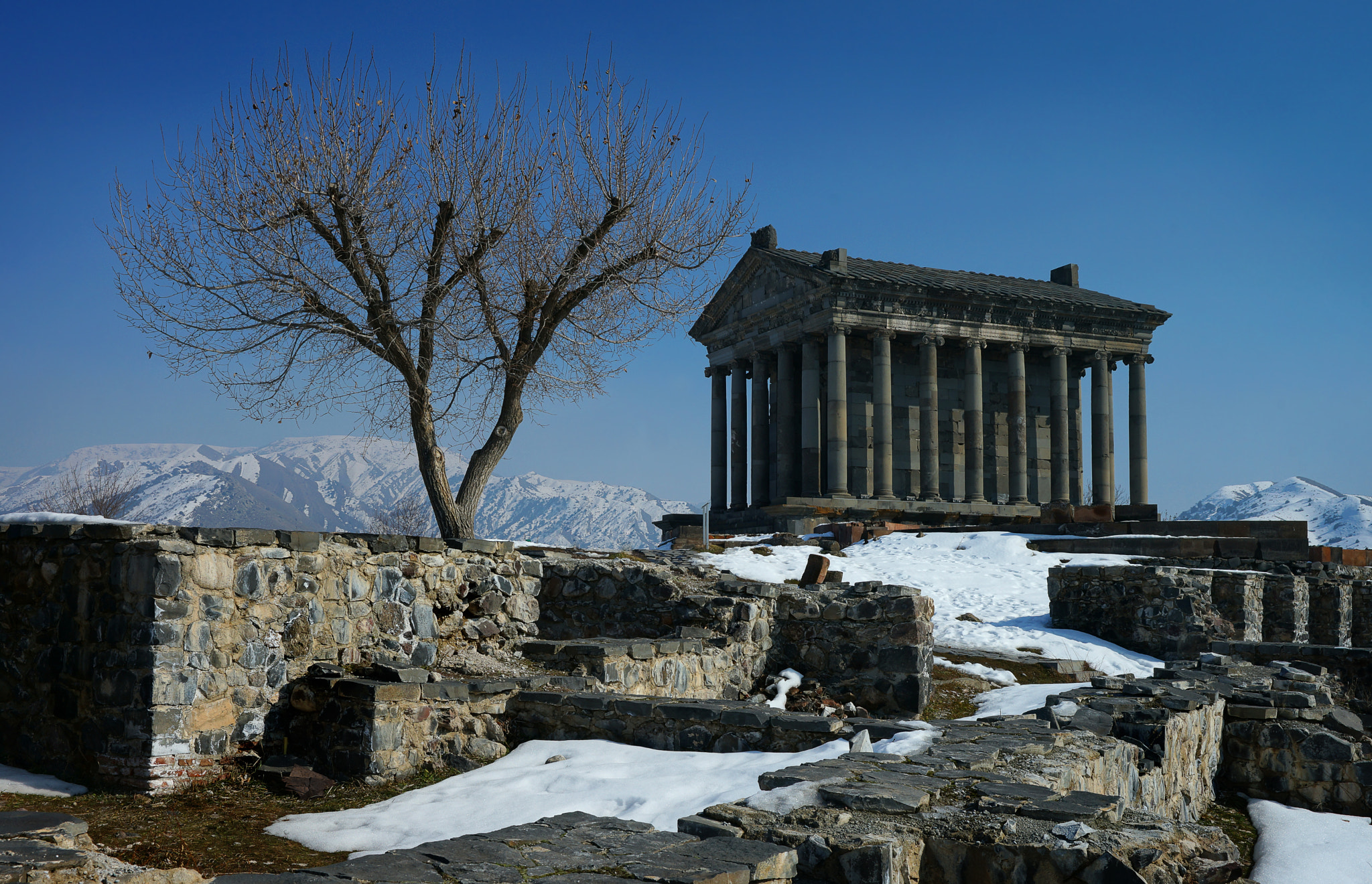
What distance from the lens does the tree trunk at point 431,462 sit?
1562 centimetres

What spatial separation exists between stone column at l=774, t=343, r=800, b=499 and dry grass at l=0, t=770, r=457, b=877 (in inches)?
1169

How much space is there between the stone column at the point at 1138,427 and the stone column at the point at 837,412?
11897 millimetres

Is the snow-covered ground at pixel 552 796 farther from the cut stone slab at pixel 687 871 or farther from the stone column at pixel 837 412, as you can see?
the stone column at pixel 837 412

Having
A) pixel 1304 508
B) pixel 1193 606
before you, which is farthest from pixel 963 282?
pixel 1304 508

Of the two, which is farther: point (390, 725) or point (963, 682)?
point (963, 682)

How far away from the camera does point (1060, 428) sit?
37.9 metres

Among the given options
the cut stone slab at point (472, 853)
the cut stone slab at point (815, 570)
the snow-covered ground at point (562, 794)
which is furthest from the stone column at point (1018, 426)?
the cut stone slab at point (472, 853)

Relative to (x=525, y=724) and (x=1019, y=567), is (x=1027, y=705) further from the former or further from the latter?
(x=1019, y=567)

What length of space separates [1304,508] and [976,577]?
153940 mm

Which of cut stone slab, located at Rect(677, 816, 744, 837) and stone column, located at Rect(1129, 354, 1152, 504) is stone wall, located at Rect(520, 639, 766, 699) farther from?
stone column, located at Rect(1129, 354, 1152, 504)

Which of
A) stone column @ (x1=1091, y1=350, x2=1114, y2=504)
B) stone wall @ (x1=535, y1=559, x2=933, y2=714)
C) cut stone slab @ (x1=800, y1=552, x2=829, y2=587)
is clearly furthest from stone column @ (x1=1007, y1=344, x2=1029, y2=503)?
stone wall @ (x1=535, y1=559, x2=933, y2=714)

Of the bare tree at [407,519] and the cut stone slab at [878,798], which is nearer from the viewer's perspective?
the cut stone slab at [878,798]

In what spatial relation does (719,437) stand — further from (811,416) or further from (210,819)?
(210,819)

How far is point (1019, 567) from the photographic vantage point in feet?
65.0
